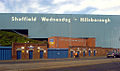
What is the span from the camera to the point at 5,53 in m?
34.0

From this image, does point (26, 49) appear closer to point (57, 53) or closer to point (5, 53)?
point (5, 53)

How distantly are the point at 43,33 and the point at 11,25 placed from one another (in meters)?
12.2

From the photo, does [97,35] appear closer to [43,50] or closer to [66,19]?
[66,19]

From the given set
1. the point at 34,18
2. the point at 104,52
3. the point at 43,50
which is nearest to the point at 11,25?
the point at 34,18

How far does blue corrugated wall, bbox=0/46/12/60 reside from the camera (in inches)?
1324

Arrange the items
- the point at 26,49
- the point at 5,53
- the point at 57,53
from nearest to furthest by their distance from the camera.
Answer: the point at 5,53 → the point at 26,49 → the point at 57,53

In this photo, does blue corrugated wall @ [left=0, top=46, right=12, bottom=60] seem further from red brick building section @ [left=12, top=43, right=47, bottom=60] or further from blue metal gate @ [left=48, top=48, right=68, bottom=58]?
blue metal gate @ [left=48, top=48, right=68, bottom=58]

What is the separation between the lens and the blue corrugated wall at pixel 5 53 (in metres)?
33.6

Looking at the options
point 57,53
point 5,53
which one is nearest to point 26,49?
point 5,53

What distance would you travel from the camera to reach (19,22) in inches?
2532

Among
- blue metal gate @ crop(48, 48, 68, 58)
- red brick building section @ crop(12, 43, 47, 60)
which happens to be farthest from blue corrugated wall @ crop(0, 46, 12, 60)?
blue metal gate @ crop(48, 48, 68, 58)

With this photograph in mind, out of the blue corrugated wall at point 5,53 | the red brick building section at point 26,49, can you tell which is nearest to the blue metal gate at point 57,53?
the red brick building section at point 26,49

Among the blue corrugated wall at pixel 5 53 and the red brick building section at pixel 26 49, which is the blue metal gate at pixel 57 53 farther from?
the blue corrugated wall at pixel 5 53

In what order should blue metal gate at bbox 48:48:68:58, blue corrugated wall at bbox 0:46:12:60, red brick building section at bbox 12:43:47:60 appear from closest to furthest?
1. blue corrugated wall at bbox 0:46:12:60
2. red brick building section at bbox 12:43:47:60
3. blue metal gate at bbox 48:48:68:58
